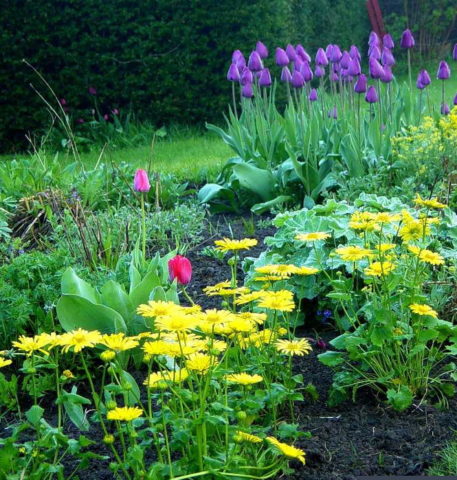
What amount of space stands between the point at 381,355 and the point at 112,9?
7.96m

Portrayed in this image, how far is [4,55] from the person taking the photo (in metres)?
9.92

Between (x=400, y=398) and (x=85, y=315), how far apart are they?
1.21 m

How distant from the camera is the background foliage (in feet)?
32.8

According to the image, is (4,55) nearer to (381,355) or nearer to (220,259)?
(220,259)

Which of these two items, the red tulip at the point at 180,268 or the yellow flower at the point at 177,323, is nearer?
the yellow flower at the point at 177,323

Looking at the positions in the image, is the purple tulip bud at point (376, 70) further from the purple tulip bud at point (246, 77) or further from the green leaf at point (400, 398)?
the green leaf at point (400, 398)

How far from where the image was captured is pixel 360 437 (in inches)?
105

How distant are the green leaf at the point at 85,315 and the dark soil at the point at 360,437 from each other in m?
0.48

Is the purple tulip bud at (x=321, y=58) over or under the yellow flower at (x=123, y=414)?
over

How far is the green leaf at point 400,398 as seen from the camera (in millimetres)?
2752

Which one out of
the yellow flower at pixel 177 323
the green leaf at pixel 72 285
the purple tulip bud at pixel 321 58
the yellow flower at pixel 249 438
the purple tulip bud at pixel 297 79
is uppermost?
the purple tulip bud at pixel 321 58

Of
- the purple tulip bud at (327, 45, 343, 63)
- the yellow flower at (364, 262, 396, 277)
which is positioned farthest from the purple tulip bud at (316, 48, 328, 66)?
the yellow flower at (364, 262, 396, 277)

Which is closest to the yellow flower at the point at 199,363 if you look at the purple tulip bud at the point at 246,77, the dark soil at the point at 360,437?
the dark soil at the point at 360,437

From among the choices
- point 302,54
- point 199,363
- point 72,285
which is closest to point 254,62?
point 302,54
